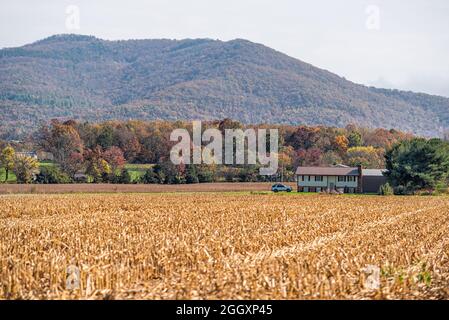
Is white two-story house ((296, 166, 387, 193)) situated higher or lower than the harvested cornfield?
lower

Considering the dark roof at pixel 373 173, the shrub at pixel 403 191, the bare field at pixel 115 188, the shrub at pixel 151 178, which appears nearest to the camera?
the bare field at pixel 115 188

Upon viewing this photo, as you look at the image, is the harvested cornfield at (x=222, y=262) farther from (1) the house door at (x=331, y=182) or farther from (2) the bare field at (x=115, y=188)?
(1) the house door at (x=331, y=182)

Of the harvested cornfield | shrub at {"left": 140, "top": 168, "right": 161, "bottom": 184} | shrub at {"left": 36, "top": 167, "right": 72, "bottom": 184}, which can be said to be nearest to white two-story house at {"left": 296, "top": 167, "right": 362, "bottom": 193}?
shrub at {"left": 140, "top": 168, "right": 161, "bottom": 184}

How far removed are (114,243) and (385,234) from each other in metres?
9.42

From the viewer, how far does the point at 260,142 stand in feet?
384

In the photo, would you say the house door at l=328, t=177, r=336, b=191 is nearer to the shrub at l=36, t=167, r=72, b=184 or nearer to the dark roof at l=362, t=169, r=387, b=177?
the dark roof at l=362, t=169, r=387, b=177

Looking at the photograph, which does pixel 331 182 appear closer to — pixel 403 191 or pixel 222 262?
pixel 403 191

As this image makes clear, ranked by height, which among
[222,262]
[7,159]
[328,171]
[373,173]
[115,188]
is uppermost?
[222,262]

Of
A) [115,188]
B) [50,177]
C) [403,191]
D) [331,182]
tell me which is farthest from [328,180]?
[50,177]

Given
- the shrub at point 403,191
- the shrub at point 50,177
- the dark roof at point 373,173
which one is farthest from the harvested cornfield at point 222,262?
the shrub at point 50,177

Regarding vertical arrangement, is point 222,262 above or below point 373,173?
above

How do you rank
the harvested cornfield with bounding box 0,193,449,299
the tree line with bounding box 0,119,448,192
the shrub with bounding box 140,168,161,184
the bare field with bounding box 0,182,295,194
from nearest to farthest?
the harvested cornfield with bounding box 0,193,449,299
the bare field with bounding box 0,182,295,194
the tree line with bounding box 0,119,448,192
the shrub with bounding box 140,168,161,184

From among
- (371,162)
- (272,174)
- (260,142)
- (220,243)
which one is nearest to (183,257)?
(220,243)

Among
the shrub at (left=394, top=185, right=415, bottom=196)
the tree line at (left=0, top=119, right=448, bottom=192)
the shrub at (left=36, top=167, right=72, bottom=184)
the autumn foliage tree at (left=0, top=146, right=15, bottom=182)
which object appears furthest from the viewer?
the autumn foliage tree at (left=0, top=146, right=15, bottom=182)
